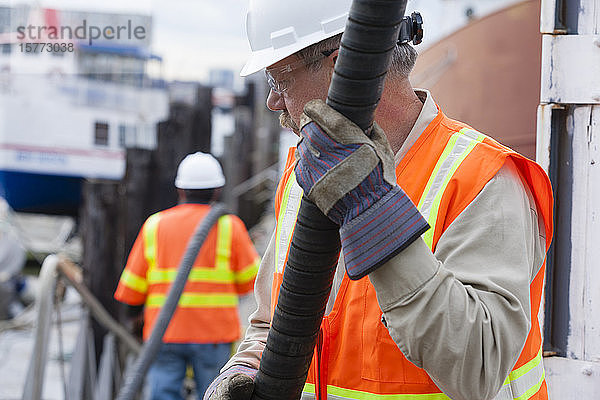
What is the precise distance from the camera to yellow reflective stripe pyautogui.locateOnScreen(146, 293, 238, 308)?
5.36m

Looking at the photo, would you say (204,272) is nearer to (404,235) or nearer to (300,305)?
(300,305)

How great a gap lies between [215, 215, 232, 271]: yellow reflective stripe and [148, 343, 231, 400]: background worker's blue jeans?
566 millimetres

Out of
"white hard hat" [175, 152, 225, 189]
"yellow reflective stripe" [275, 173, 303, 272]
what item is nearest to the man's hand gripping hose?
"yellow reflective stripe" [275, 173, 303, 272]

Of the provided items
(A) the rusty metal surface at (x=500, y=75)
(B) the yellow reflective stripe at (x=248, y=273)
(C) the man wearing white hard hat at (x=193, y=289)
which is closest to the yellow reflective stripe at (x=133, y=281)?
(C) the man wearing white hard hat at (x=193, y=289)

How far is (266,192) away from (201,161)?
371 inches

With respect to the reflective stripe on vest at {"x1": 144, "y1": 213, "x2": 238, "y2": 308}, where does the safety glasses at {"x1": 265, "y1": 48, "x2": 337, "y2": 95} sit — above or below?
above

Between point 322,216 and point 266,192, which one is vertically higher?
point 322,216

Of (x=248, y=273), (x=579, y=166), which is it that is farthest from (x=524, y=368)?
(x=248, y=273)

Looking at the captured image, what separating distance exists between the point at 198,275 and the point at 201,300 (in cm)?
18

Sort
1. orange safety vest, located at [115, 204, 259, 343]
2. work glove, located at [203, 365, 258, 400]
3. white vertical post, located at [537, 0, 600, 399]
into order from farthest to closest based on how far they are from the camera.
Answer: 1. orange safety vest, located at [115, 204, 259, 343]
2. white vertical post, located at [537, 0, 600, 399]
3. work glove, located at [203, 365, 258, 400]

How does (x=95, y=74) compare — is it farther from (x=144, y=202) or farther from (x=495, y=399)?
(x=495, y=399)

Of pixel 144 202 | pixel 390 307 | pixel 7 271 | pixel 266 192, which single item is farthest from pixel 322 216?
pixel 7 271

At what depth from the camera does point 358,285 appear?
1601 mm

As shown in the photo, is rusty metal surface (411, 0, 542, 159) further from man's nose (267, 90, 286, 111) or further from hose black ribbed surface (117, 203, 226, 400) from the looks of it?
man's nose (267, 90, 286, 111)
